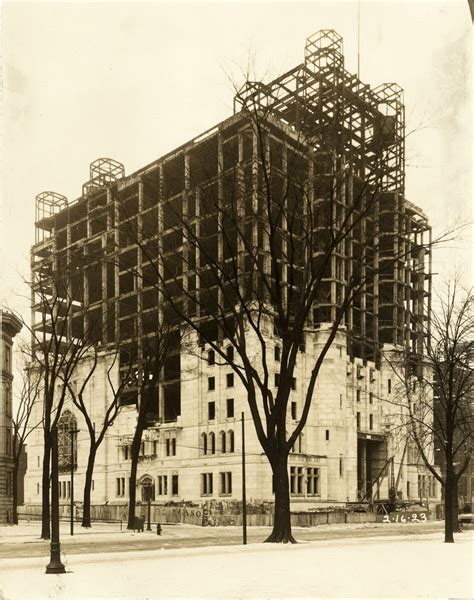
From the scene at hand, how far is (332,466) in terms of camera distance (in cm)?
7788

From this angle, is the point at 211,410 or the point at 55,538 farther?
the point at 211,410

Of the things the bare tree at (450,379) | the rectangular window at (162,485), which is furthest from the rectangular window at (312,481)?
the bare tree at (450,379)

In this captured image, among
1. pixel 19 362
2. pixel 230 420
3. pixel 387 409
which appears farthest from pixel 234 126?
pixel 387 409

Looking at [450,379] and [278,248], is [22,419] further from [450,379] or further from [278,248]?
[450,379]

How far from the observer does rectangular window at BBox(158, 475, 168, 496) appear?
267ft

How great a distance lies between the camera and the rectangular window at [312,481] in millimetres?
75938

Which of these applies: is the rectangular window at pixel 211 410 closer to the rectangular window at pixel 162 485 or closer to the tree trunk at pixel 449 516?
the rectangular window at pixel 162 485

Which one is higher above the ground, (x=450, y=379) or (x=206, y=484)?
(x=450, y=379)

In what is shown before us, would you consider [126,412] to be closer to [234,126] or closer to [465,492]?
[234,126]

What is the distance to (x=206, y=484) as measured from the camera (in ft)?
252

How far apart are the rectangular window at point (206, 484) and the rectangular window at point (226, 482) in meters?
1.78

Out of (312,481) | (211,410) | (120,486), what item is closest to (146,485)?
(120,486)

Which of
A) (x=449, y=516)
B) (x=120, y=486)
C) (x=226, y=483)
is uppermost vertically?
(x=449, y=516)

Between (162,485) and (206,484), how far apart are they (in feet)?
21.6
